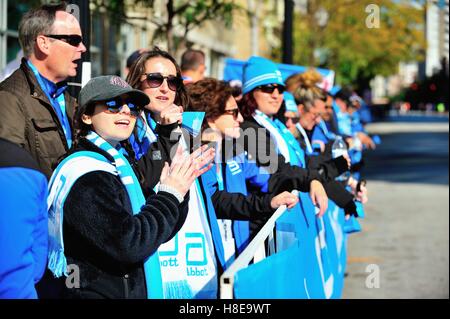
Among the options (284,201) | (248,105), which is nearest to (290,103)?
(248,105)

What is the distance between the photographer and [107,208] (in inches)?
118

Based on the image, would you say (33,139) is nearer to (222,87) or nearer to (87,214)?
(87,214)

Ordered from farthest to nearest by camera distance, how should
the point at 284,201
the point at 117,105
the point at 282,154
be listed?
the point at 282,154
the point at 284,201
the point at 117,105

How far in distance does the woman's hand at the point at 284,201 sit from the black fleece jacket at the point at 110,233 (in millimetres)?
1509

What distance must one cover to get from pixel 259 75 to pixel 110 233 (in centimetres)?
331

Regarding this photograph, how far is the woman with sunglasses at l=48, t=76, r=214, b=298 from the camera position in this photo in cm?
Result: 302

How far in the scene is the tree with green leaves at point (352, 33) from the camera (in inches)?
1300

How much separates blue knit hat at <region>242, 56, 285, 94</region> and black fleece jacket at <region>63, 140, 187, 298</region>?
294 cm

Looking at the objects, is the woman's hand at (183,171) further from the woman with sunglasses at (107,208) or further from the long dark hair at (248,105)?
the long dark hair at (248,105)

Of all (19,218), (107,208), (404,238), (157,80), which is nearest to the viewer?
(19,218)

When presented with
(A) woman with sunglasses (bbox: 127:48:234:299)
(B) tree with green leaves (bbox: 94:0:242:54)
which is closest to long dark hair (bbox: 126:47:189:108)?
(A) woman with sunglasses (bbox: 127:48:234:299)

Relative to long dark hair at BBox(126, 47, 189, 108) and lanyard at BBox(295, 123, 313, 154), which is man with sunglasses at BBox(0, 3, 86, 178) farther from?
lanyard at BBox(295, 123, 313, 154)

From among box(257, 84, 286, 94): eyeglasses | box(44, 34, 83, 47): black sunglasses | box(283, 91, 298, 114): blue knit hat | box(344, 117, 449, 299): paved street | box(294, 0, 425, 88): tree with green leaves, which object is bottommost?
box(344, 117, 449, 299): paved street

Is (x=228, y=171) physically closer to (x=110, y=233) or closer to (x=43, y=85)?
(x=43, y=85)
